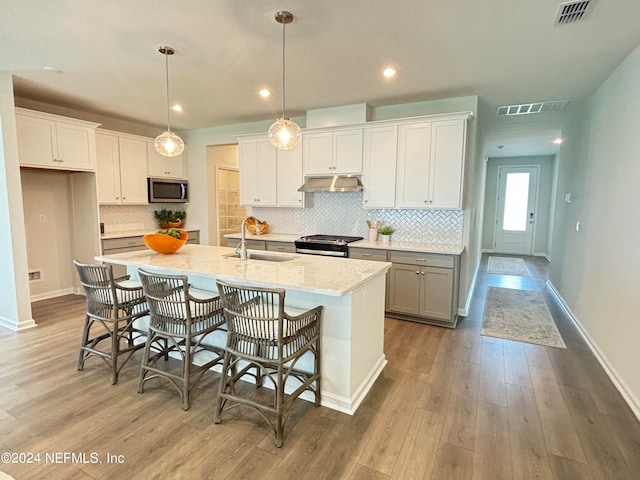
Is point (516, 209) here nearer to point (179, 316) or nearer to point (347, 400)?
point (347, 400)

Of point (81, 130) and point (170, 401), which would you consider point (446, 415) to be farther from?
point (81, 130)

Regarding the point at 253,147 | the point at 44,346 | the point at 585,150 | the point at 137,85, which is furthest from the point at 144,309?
the point at 585,150

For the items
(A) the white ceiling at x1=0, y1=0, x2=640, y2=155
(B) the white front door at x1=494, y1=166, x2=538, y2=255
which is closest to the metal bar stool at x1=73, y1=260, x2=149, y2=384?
(A) the white ceiling at x1=0, y1=0, x2=640, y2=155

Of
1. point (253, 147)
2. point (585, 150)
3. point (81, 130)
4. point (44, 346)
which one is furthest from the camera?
point (253, 147)

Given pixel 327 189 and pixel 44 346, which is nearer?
pixel 44 346

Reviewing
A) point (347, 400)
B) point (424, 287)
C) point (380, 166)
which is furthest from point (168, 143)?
point (424, 287)

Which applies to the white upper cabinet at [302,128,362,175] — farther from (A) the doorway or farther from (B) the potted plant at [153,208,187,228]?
(B) the potted plant at [153,208,187,228]

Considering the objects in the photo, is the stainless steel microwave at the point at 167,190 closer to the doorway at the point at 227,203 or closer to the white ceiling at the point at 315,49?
the doorway at the point at 227,203

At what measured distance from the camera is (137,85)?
12.7ft

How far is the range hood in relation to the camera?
449 cm

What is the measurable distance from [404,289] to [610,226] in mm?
2067

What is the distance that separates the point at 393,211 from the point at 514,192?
586cm

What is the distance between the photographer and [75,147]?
15.0ft

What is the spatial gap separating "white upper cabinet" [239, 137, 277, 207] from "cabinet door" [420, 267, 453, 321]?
257cm
